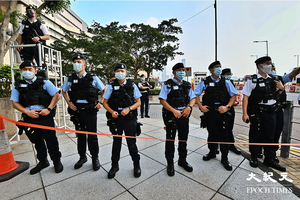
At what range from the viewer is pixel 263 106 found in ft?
9.51

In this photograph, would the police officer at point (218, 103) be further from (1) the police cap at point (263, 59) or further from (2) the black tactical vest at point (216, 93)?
(1) the police cap at point (263, 59)

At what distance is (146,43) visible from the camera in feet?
76.6

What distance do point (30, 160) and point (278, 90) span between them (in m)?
5.67

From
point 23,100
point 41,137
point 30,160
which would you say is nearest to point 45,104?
point 23,100

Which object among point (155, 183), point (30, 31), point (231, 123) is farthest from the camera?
point (30, 31)

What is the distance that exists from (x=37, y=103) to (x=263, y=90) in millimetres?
4360

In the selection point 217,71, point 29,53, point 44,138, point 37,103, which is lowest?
point 44,138

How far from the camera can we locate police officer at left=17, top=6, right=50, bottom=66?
392 centimetres

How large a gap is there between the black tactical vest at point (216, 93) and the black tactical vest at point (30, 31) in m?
4.84

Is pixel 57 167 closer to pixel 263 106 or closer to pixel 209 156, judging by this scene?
pixel 209 156

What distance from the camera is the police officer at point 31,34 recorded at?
12.9 ft

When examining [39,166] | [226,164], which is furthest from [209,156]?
[39,166]

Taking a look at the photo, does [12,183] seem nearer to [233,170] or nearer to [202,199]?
[202,199]

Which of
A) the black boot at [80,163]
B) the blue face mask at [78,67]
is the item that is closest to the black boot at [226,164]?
the black boot at [80,163]
